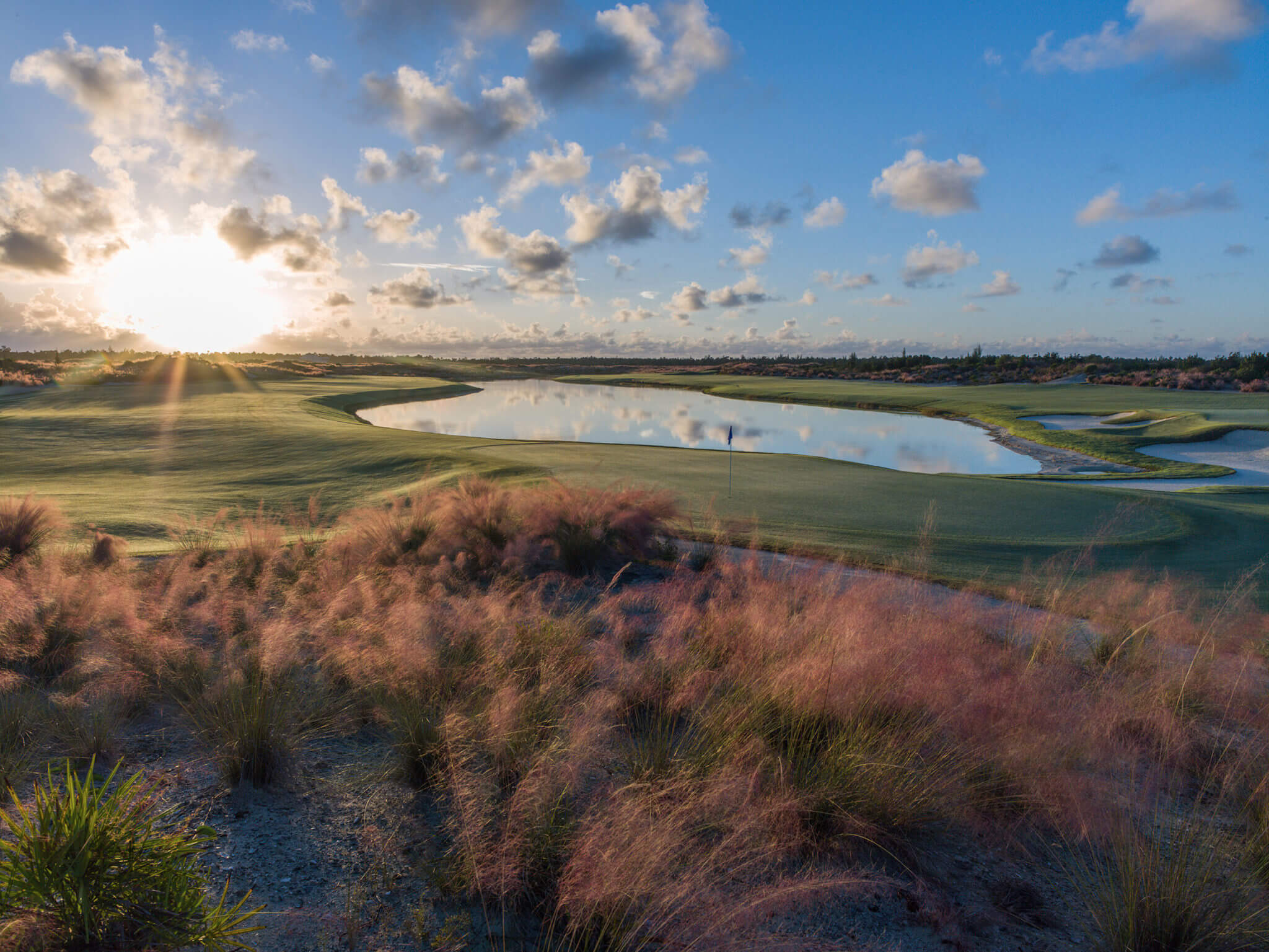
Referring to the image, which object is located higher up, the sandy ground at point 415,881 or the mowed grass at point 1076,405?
the mowed grass at point 1076,405

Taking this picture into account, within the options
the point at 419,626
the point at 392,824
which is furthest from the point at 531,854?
the point at 419,626

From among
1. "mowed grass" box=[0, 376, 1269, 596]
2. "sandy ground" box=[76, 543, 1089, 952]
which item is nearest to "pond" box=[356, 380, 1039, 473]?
"mowed grass" box=[0, 376, 1269, 596]

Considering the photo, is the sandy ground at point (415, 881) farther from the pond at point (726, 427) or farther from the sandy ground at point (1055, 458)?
the sandy ground at point (1055, 458)

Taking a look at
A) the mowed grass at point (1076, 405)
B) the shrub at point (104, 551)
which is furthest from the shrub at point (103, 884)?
the mowed grass at point (1076, 405)

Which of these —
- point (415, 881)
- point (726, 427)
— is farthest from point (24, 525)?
point (726, 427)

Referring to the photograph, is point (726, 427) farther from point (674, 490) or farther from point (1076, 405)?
point (674, 490)

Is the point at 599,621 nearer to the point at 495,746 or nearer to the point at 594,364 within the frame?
the point at 495,746
